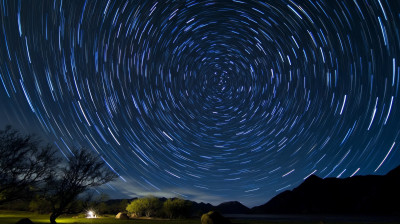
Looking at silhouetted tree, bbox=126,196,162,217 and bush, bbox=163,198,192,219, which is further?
silhouetted tree, bbox=126,196,162,217

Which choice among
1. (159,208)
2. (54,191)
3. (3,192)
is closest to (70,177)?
(54,191)

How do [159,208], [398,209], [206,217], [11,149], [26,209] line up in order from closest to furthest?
1. [11,149]
2. [206,217]
3. [159,208]
4. [26,209]
5. [398,209]

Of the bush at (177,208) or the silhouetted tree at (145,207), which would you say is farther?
the silhouetted tree at (145,207)

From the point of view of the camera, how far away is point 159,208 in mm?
59844

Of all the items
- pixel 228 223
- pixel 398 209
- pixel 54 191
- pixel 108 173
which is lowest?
pixel 228 223

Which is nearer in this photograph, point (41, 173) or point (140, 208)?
point (41, 173)

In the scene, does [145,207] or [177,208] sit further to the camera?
[145,207]

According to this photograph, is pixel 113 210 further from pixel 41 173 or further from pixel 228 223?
pixel 228 223

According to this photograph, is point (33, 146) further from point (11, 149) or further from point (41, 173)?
point (41, 173)

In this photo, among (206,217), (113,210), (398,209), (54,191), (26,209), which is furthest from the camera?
(398,209)

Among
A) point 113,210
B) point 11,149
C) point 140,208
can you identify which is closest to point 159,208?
point 140,208

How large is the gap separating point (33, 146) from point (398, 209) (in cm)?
25212

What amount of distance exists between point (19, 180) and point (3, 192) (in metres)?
1.88

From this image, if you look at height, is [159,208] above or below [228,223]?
above
